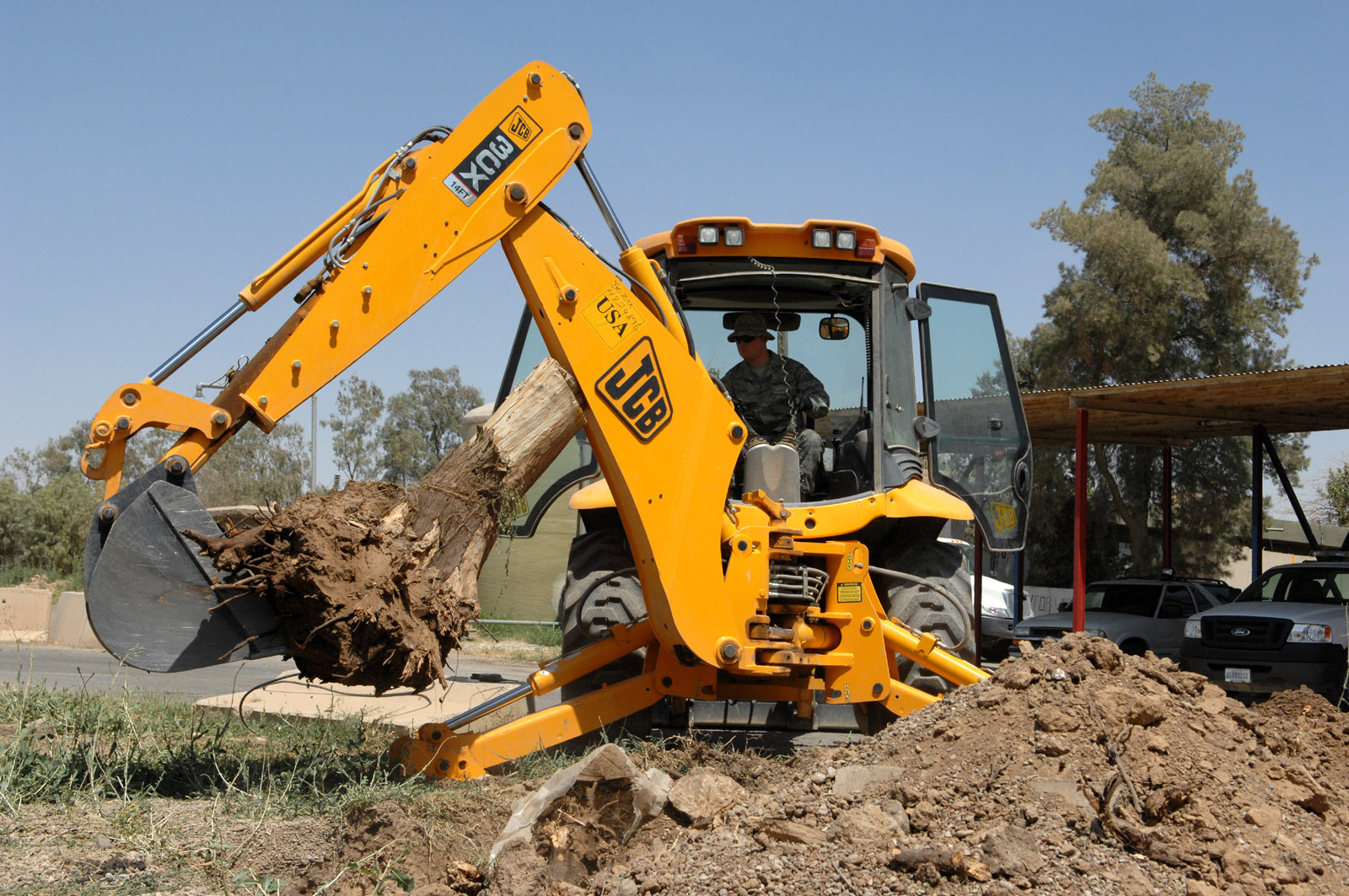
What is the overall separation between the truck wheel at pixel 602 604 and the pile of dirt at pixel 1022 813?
1.30 m

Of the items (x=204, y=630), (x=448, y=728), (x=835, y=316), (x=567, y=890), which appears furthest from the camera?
(x=835, y=316)

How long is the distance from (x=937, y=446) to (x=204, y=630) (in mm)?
4064

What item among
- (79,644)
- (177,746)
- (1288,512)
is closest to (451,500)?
(177,746)

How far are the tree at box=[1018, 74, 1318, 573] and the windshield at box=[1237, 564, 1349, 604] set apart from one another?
36.1 ft

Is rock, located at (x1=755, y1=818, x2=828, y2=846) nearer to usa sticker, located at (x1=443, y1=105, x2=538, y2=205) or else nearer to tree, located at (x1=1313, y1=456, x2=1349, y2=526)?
usa sticker, located at (x1=443, y1=105, x2=538, y2=205)

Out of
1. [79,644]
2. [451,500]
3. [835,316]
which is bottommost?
[79,644]

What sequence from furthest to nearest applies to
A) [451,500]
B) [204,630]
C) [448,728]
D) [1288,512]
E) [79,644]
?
1. [1288,512]
2. [79,644]
3. [448,728]
4. [451,500]
5. [204,630]

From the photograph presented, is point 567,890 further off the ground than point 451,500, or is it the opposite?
point 451,500

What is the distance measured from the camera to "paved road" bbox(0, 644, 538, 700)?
29.8 ft

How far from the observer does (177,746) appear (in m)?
5.66

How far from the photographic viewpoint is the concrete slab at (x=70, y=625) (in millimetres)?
15398

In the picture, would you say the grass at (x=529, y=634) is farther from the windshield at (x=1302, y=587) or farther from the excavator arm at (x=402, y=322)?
the excavator arm at (x=402, y=322)

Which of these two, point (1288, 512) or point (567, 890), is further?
point (1288, 512)

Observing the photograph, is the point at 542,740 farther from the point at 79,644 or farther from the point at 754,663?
the point at 79,644
